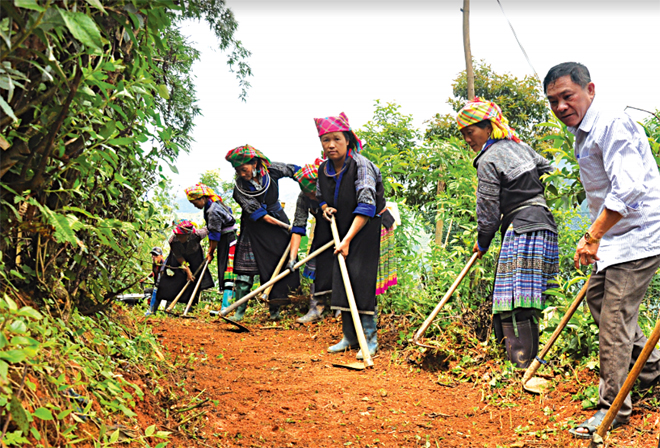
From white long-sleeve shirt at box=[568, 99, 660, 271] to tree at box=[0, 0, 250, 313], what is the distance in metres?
2.00

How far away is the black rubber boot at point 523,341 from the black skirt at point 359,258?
1.29m

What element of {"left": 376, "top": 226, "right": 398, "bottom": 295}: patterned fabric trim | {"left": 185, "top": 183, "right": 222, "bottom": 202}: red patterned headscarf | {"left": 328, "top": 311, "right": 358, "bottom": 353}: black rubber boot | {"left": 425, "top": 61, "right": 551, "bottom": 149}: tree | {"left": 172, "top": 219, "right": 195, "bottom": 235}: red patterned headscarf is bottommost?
{"left": 328, "top": 311, "right": 358, "bottom": 353}: black rubber boot

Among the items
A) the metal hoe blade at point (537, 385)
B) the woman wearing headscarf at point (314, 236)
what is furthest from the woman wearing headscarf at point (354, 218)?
the metal hoe blade at point (537, 385)

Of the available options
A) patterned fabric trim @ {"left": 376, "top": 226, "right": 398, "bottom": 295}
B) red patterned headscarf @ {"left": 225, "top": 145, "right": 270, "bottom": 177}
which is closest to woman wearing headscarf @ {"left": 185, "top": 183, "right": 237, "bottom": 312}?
red patterned headscarf @ {"left": 225, "top": 145, "right": 270, "bottom": 177}

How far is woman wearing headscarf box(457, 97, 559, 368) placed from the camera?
3436mm

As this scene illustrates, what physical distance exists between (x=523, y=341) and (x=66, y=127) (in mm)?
2981

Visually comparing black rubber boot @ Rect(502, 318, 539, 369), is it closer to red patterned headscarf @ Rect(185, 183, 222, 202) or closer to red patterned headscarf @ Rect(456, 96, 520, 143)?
red patterned headscarf @ Rect(456, 96, 520, 143)

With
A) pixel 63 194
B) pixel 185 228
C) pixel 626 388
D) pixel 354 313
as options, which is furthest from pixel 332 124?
pixel 185 228

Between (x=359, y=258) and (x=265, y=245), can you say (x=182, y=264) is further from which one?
(x=359, y=258)

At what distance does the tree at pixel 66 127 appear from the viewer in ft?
4.59

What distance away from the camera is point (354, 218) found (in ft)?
14.7

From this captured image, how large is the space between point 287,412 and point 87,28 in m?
2.37

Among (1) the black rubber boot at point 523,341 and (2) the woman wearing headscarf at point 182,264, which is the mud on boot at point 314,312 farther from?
(1) the black rubber boot at point 523,341

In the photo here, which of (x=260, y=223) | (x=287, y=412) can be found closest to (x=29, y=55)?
(x=287, y=412)
